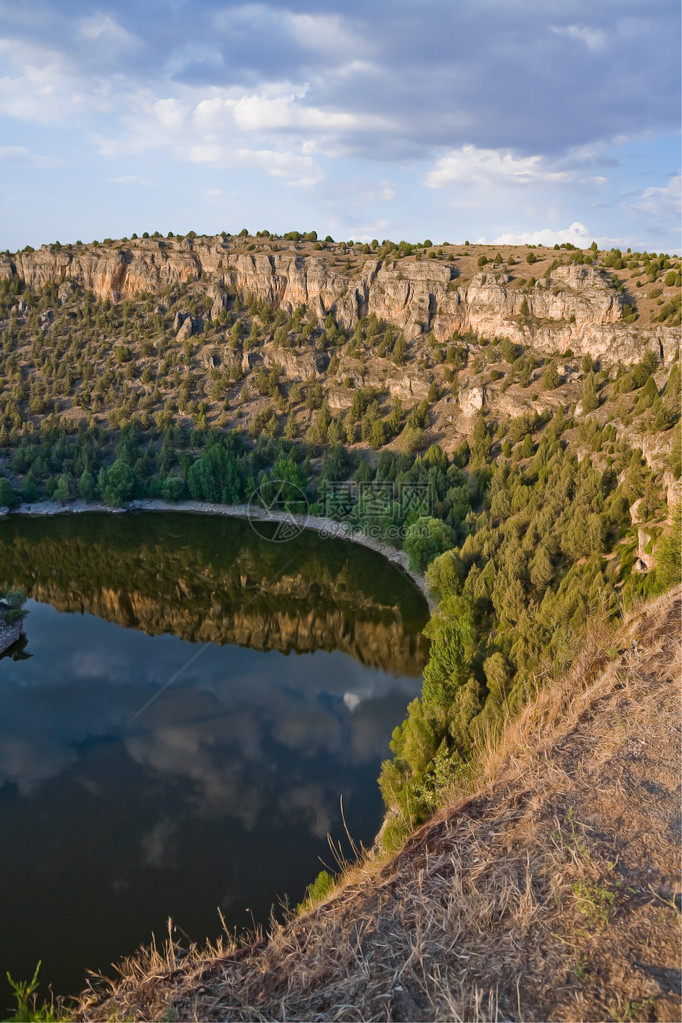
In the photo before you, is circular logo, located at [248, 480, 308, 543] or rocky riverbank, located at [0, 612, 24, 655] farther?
circular logo, located at [248, 480, 308, 543]

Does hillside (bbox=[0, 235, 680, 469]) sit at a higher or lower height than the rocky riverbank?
higher

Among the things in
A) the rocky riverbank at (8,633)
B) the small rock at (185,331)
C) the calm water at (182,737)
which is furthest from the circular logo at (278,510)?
the small rock at (185,331)

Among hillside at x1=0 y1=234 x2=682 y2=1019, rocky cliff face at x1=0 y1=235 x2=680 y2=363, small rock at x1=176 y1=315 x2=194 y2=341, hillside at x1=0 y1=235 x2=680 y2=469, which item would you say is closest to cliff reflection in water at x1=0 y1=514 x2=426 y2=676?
hillside at x1=0 y1=234 x2=682 y2=1019

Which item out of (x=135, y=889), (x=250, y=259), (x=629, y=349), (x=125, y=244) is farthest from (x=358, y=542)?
(x=125, y=244)

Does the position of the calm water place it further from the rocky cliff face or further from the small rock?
the small rock

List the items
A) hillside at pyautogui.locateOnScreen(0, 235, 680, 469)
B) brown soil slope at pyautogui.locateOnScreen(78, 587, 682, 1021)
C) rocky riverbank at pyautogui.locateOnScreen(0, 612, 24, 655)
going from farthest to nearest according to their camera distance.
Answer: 1. hillside at pyautogui.locateOnScreen(0, 235, 680, 469)
2. rocky riverbank at pyautogui.locateOnScreen(0, 612, 24, 655)
3. brown soil slope at pyautogui.locateOnScreen(78, 587, 682, 1021)

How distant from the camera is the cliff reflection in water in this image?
33.5m

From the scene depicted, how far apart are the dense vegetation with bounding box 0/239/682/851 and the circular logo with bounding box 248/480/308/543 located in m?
0.51

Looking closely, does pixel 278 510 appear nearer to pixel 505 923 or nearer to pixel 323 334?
pixel 323 334

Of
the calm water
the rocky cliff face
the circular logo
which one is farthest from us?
the circular logo

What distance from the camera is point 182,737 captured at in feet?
76.9

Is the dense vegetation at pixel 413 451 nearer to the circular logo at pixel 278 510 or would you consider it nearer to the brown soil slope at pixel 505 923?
the circular logo at pixel 278 510

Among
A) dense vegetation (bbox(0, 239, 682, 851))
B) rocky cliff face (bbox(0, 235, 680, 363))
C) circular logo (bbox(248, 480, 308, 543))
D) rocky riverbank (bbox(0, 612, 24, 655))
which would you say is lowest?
rocky riverbank (bbox(0, 612, 24, 655))

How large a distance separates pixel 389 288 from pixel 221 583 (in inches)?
1796
